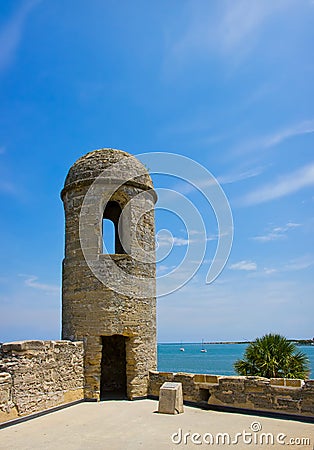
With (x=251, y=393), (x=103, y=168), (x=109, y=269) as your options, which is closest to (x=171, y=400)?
(x=251, y=393)

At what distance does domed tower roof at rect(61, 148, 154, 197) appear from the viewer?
1203 centimetres

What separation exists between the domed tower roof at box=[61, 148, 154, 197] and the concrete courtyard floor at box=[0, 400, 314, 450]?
6.08m

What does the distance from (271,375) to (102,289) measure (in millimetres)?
5313

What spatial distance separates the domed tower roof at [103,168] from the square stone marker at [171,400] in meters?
5.73

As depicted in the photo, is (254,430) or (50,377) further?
(50,377)

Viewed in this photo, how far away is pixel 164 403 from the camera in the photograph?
9.46 m

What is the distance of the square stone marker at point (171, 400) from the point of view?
30.7ft

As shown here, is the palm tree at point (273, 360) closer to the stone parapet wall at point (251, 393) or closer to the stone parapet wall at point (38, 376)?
the stone parapet wall at point (251, 393)

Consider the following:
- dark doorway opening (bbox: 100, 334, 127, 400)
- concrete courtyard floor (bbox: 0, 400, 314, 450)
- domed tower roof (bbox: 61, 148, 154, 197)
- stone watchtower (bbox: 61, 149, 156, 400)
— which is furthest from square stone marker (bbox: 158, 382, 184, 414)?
domed tower roof (bbox: 61, 148, 154, 197)

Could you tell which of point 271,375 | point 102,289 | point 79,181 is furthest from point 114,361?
point 79,181

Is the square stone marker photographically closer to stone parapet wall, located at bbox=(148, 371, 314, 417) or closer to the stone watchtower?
stone parapet wall, located at bbox=(148, 371, 314, 417)

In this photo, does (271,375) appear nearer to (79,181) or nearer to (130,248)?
(130,248)

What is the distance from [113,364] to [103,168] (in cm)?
629

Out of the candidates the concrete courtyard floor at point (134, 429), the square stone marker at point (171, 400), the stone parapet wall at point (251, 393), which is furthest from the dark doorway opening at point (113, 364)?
the square stone marker at point (171, 400)
